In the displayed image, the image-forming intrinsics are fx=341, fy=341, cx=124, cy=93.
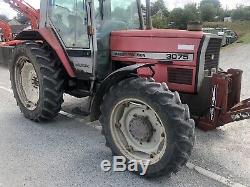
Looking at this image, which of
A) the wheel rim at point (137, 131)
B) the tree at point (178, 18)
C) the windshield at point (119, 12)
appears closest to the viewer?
the wheel rim at point (137, 131)

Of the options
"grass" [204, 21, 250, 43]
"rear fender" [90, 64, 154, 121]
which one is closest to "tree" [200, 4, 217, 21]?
"grass" [204, 21, 250, 43]

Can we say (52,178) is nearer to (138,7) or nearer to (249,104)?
(249,104)

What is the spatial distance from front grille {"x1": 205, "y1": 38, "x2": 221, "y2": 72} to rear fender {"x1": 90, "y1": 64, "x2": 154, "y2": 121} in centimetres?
83

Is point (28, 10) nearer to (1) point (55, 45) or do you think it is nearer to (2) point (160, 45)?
(1) point (55, 45)

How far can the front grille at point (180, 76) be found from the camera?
4488 millimetres

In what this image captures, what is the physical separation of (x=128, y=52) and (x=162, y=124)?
166cm

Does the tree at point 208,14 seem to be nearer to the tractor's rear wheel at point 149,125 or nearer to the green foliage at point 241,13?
the green foliage at point 241,13

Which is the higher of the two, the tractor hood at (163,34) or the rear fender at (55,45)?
the tractor hood at (163,34)

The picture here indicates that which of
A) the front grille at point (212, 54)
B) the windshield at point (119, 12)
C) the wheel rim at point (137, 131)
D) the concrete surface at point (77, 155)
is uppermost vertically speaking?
the windshield at point (119, 12)

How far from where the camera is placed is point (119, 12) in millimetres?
5199

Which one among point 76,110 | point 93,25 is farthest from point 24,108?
point 93,25

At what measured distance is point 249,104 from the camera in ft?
14.3

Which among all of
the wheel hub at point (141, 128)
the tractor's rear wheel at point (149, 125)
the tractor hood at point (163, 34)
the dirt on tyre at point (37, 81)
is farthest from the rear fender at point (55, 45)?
the wheel hub at point (141, 128)

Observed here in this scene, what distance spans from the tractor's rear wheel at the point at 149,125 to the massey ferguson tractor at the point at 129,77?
10 millimetres
